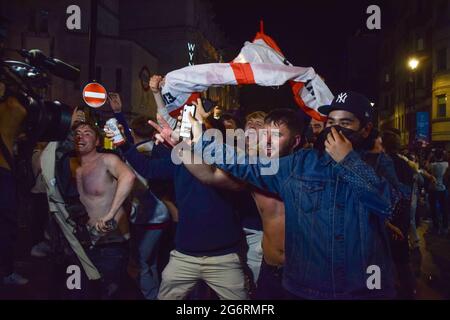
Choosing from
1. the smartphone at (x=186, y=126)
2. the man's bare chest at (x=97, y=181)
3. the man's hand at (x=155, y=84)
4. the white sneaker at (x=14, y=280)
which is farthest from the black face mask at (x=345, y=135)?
the white sneaker at (x=14, y=280)

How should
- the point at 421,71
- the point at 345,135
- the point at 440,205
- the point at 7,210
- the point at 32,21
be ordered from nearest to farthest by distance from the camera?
the point at 345,135 < the point at 7,210 < the point at 440,205 < the point at 32,21 < the point at 421,71

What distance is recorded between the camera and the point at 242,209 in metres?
4.46

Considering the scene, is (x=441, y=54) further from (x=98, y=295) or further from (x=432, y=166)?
(x=98, y=295)

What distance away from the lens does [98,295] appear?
14.6 ft

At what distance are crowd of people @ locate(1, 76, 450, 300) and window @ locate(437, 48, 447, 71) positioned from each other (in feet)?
Answer: 100

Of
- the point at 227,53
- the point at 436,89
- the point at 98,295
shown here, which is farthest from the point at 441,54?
the point at 98,295

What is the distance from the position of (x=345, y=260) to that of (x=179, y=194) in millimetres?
1769

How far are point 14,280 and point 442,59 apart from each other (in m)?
34.2

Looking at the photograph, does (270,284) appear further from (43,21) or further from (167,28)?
(167,28)

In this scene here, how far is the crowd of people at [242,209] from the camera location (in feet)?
8.76

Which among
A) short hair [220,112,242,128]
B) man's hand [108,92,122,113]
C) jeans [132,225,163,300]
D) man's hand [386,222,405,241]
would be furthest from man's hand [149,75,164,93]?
man's hand [386,222,405,241]

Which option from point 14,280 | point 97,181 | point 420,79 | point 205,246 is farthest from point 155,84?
point 420,79

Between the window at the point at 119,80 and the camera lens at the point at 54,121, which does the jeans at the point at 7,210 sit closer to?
the camera lens at the point at 54,121

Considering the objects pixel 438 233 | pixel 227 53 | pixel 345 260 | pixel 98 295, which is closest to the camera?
pixel 345 260
